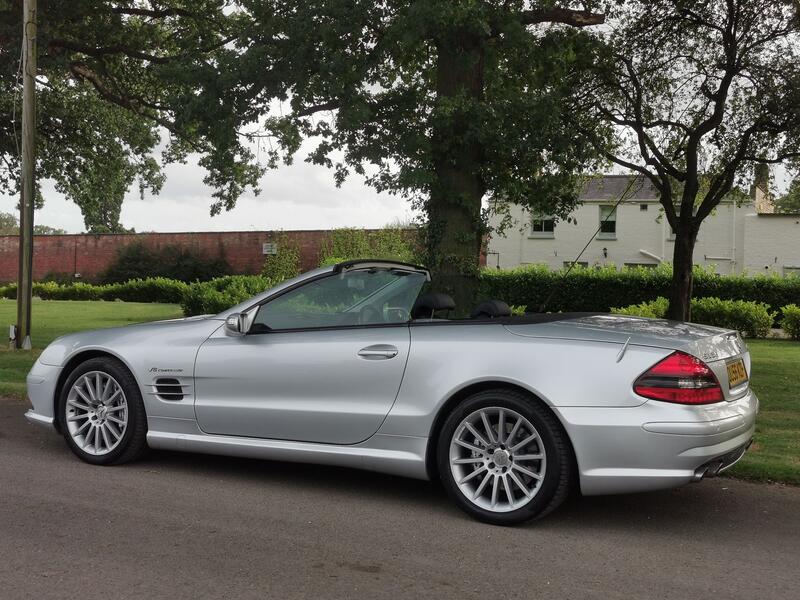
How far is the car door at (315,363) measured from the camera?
205 inches

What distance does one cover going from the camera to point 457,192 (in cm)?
1058

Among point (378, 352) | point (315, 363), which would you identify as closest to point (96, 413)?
point (315, 363)

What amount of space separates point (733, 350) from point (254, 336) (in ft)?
9.95

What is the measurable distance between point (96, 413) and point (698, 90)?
1188 cm

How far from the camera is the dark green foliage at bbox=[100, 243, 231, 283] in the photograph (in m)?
44.7

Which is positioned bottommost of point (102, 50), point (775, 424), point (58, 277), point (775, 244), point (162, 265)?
point (775, 424)

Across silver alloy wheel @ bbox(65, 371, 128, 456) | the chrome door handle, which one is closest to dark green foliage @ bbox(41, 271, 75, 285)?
silver alloy wheel @ bbox(65, 371, 128, 456)

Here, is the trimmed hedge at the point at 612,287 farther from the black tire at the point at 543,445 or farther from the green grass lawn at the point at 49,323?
the black tire at the point at 543,445

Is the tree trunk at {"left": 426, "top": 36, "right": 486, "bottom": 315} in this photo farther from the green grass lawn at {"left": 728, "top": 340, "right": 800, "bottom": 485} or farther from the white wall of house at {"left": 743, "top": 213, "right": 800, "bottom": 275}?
the white wall of house at {"left": 743, "top": 213, "right": 800, "bottom": 275}

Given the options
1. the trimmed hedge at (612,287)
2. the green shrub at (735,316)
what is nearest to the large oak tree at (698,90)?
the green shrub at (735,316)

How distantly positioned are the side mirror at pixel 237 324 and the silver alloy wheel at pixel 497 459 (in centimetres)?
166

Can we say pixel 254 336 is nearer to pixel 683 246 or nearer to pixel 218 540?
pixel 218 540

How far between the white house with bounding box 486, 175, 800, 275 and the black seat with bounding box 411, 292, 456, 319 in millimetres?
33935

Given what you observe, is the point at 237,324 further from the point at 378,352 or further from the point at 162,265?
the point at 162,265
